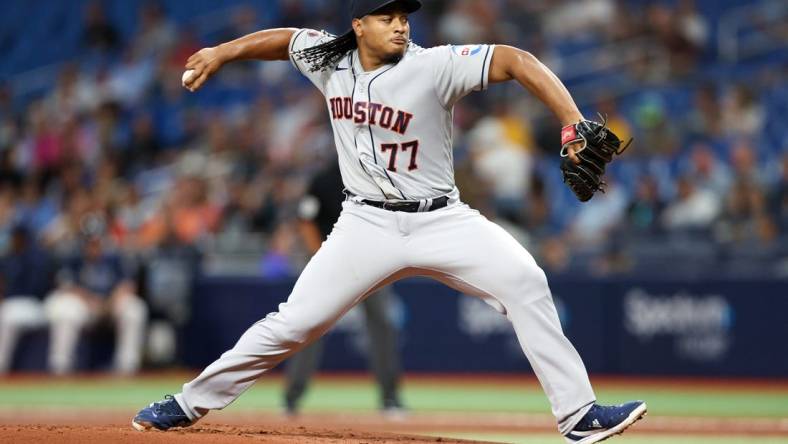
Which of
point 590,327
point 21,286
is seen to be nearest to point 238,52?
point 590,327

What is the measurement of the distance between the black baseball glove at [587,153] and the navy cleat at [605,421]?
36.4 inches

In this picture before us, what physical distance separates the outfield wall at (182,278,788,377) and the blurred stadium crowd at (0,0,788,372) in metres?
0.24

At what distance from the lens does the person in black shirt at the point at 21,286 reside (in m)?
13.6

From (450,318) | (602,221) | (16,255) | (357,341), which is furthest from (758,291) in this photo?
(16,255)

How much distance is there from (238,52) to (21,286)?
894 cm

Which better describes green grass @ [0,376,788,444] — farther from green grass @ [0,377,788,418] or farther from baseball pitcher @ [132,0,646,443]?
baseball pitcher @ [132,0,646,443]

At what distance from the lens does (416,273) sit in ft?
18.0

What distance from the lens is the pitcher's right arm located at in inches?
218

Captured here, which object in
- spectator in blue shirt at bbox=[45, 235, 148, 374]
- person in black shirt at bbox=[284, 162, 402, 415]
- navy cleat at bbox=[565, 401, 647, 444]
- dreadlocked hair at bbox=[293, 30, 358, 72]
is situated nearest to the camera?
navy cleat at bbox=[565, 401, 647, 444]

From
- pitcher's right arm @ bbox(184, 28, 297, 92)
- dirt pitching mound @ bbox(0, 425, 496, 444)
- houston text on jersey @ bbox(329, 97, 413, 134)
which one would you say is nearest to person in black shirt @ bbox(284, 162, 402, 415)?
dirt pitching mound @ bbox(0, 425, 496, 444)

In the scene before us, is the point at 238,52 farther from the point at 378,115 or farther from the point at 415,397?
the point at 415,397

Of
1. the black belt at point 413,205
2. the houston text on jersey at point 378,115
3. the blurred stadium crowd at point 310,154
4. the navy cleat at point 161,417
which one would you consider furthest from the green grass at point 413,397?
the houston text on jersey at point 378,115

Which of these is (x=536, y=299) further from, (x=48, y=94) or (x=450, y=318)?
(x=48, y=94)

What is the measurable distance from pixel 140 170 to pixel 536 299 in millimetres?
11407
